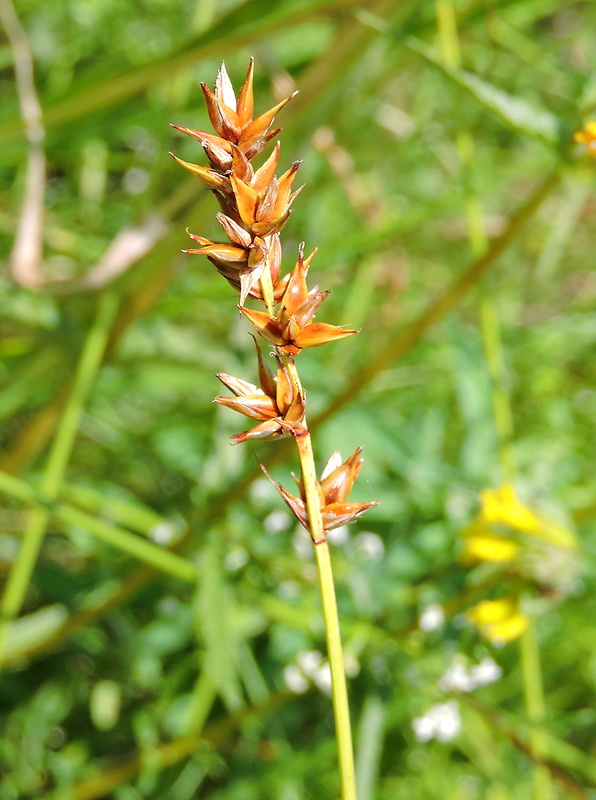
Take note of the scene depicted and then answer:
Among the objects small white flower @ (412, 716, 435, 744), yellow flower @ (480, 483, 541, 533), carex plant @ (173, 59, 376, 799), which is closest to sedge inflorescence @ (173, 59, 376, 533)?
carex plant @ (173, 59, 376, 799)

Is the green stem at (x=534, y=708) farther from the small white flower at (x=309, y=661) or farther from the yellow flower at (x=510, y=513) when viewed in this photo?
the small white flower at (x=309, y=661)

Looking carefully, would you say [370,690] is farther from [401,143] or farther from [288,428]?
[401,143]

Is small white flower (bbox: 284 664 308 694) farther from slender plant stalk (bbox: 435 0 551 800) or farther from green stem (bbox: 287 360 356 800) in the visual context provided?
green stem (bbox: 287 360 356 800)

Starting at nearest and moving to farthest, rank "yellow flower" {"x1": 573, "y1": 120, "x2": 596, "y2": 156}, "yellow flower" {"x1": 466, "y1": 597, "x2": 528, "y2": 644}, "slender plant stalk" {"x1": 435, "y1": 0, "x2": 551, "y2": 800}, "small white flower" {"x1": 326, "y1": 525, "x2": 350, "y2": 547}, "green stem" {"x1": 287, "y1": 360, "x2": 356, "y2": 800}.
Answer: "green stem" {"x1": 287, "y1": 360, "x2": 356, "y2": 800}, "yellow flower" {"x1": 573, "y1": 120, "x2": 596, "y2": 156}, "yellow flower" {"x1": 466, "y1": 597, "x2": 528, "y2": 644}, "slender plant stalk" {"x1": 435, "y1": 0, "x2": 551, "y2": 800}, "small white flower" {"x1": 326, "y1": 525, "x2": 350, "y2": 547}

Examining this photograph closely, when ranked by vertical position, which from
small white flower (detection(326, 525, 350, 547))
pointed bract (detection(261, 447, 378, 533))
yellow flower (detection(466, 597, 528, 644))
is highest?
small white flower (detection(326, 525, 350, 547))

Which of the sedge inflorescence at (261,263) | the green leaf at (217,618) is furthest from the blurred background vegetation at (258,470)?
the sedge inflorescence at (261,263)

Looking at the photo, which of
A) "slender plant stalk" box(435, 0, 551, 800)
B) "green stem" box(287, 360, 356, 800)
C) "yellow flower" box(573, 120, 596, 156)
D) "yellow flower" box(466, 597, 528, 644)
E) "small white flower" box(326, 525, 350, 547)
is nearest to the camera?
"green stem" box(287, 360, 356, 800)

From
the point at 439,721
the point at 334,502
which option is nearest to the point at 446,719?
the point at 439,721

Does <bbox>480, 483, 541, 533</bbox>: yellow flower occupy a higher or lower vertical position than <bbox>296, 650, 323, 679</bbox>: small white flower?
higher
